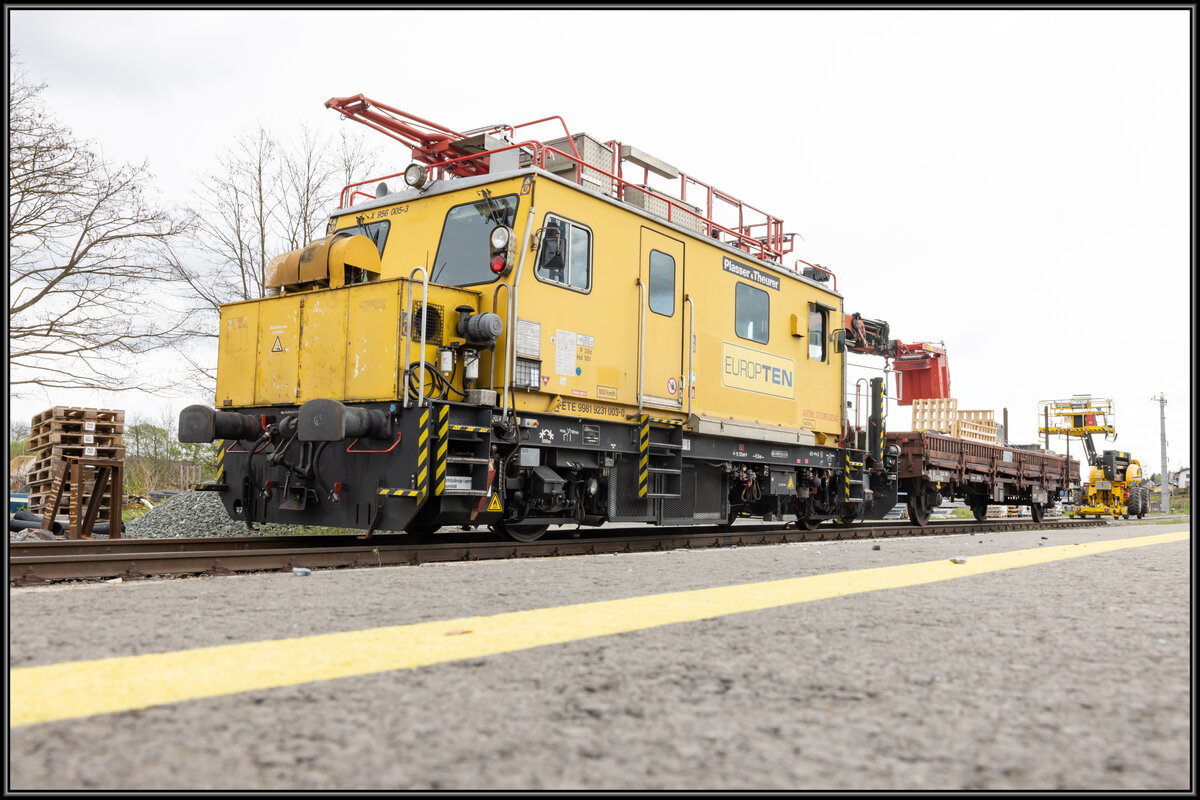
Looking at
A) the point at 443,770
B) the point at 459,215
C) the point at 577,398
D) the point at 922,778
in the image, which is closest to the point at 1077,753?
the point at 922,778

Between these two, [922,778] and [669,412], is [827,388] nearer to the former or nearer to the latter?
[669,412]

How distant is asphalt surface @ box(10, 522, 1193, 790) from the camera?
81.3 inches

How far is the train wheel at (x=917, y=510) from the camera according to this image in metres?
16.8

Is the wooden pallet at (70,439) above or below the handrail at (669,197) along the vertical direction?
below

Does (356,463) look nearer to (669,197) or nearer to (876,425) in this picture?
(669,197)

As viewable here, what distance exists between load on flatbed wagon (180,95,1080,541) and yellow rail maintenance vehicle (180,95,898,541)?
0.07ft

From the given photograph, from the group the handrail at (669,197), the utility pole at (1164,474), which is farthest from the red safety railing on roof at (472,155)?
the utility pole at (1164,474)

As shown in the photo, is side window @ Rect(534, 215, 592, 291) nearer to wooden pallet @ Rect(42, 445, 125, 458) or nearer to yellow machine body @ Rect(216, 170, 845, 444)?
yellow machine body @ Rect(216, 170, 845, 444)

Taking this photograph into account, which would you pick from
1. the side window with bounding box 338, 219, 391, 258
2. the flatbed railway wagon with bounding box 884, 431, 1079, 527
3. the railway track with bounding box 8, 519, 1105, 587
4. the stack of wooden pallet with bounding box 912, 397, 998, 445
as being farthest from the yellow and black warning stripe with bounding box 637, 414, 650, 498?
the stack of wooden pallet with bounding box 912, 397, 998, 445

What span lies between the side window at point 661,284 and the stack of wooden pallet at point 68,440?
8.41 metres

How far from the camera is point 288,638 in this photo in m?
3.50

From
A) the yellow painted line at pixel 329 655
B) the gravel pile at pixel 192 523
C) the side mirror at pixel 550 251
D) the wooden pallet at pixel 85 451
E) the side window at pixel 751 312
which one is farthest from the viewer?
the wooden pallet at pixel 85 451

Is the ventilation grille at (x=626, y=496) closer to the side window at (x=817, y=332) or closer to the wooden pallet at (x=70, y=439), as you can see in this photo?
the side window at (x=817, y=332)

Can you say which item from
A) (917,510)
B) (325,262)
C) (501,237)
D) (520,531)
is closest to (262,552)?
(520,531)
